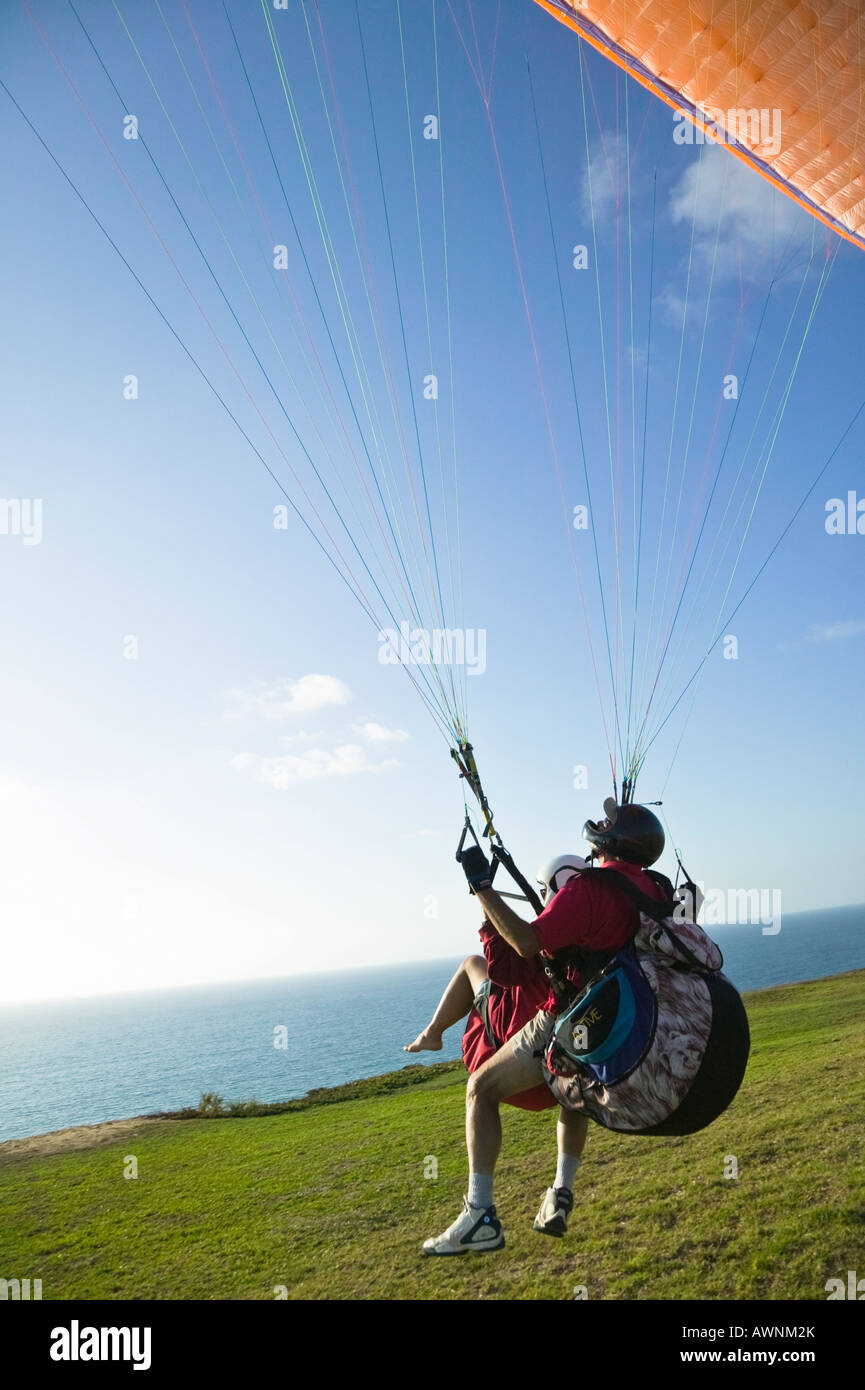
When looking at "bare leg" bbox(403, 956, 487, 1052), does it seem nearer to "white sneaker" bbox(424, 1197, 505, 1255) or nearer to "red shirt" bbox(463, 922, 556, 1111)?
"red shirt" bbox(463, 922, 556, 1111)

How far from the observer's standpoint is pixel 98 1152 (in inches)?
523

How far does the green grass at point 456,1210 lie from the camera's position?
4.52 meters

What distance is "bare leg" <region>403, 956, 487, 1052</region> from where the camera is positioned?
382 cm

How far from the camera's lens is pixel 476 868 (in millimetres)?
3209

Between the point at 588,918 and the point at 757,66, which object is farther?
the point at 757,66

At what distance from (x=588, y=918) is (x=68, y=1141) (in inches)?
621

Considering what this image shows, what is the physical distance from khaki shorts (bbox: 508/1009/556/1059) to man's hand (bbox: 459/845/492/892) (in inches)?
26.4

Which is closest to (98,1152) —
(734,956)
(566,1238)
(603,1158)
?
(603,1158)

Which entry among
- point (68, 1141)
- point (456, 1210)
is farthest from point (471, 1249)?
point (68, 1141)


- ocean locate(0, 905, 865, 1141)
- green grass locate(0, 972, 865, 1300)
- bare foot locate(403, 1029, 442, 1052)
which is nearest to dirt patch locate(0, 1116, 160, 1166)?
green grass locate(0, 972, 865, 1300)

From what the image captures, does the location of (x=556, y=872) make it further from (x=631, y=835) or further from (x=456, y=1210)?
(x=456, y=1210)

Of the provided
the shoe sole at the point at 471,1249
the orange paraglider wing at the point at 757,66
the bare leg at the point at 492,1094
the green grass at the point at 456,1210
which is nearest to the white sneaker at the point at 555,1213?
the shoe sole at the point at 471,1249

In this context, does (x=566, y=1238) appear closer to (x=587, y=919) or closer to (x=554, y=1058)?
(x=554, y=1058)
